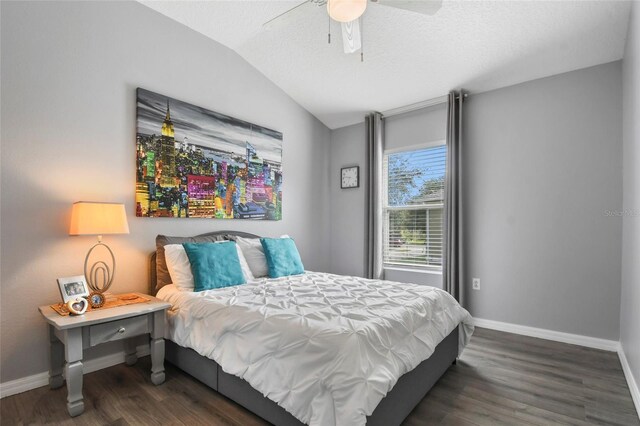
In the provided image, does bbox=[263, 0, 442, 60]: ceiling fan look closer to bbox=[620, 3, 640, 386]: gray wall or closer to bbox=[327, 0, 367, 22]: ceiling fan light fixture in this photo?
bbox=[327, 0, 367, 22]: ceiling fan light fixture

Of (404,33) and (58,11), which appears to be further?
(404,33)

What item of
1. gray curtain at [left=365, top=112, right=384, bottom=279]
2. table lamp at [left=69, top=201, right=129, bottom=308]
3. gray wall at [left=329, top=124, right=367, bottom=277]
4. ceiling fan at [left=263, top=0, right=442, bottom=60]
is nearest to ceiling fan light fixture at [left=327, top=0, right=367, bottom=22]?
ceiling fan at [left=263, top=0, right=442, bottom=60]

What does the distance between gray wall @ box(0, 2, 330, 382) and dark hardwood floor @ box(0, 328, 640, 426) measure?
1.38 ft

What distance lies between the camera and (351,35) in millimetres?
2273

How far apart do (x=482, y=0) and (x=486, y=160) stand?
1.64m

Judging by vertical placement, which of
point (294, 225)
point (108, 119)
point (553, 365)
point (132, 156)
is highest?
point (108, 119)

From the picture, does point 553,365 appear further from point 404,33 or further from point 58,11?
point 58,11

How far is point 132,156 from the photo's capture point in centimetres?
281

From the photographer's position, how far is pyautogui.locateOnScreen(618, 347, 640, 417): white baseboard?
6.57ft

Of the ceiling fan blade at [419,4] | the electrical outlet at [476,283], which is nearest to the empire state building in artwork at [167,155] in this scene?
the ceiling fan blade at [419,4]

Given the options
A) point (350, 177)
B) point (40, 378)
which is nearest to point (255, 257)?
point (40, 378)

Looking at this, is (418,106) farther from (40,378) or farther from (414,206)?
(40,378)

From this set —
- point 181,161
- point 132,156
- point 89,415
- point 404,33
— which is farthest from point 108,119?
point 404,33

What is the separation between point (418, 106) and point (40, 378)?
4.46 meters
